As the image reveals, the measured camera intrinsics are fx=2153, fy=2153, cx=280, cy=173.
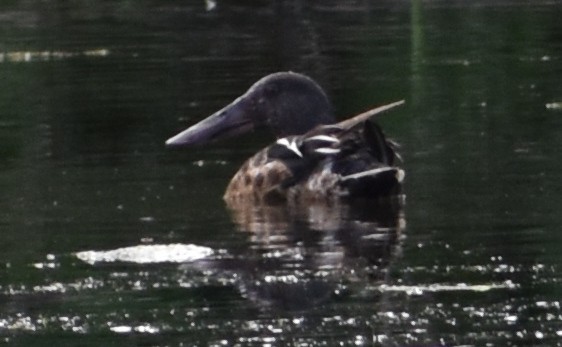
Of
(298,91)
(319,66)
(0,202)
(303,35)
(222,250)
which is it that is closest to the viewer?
(222,250)

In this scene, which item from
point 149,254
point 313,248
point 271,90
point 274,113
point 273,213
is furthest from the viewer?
point 271,90

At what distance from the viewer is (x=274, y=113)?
532 inches

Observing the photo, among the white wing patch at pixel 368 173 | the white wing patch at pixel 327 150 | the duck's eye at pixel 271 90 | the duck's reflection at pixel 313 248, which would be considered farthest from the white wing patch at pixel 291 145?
the duck's eye at pixel 271 90

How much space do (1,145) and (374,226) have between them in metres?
4.44

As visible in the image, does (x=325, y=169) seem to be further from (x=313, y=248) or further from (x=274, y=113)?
(x=313, y=248)

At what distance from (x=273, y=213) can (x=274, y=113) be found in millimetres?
1666

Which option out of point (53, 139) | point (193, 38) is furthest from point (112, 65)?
point (53, 139)

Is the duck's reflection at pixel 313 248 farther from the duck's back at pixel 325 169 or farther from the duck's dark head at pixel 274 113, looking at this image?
the duck's dark head at pixel 274 113

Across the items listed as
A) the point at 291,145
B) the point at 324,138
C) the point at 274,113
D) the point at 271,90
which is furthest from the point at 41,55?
the point at 324,138

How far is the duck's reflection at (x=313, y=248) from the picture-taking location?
9.16 meters

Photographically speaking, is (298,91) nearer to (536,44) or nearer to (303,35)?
(536,44)

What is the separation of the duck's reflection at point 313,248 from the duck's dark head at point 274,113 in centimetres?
119

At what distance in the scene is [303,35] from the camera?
24.8 metres

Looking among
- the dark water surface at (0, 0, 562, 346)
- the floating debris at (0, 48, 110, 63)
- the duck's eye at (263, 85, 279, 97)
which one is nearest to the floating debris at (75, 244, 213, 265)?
the dark water surface at (0, 0, 562, 346)
